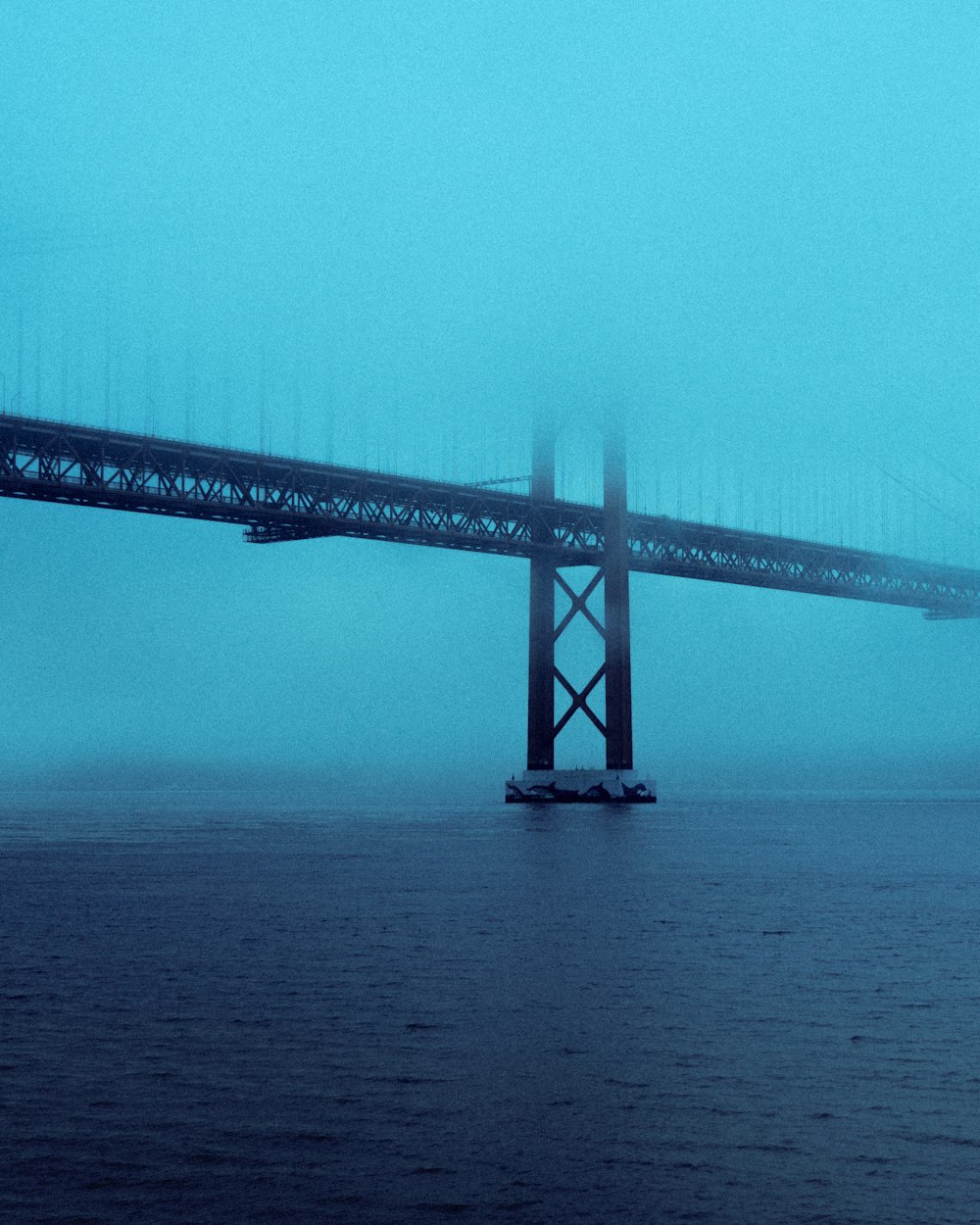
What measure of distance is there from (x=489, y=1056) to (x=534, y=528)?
183 feet

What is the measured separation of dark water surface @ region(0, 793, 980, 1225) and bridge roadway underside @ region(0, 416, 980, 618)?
26.4 m

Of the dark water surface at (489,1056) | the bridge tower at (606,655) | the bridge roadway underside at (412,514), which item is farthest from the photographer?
the bridge tower at (606,655)

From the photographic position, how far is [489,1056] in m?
12.1

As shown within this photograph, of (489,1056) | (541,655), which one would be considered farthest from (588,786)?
(489,1056)

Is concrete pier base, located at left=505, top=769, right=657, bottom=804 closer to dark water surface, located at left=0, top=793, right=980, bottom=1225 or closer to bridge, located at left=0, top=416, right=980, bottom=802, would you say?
bridge, located at left=0, top=416, right=980, bottom=802

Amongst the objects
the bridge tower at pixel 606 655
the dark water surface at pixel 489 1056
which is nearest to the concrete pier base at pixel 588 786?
the bridge tower at pixel 606 655

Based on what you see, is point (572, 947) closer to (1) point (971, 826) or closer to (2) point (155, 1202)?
(2) point (155, 1202)

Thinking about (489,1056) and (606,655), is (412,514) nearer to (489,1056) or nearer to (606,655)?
(606,655)

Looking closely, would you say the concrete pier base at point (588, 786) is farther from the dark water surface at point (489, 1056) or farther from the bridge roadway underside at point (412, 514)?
the dark water surface at point (489, 1056)

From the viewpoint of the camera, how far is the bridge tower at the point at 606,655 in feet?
212

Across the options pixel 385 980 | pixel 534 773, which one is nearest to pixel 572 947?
pixel 385 980

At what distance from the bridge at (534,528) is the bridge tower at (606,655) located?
7 cm

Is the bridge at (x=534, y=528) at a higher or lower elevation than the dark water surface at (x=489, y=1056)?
higher

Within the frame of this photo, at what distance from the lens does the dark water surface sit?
8.54 metres
